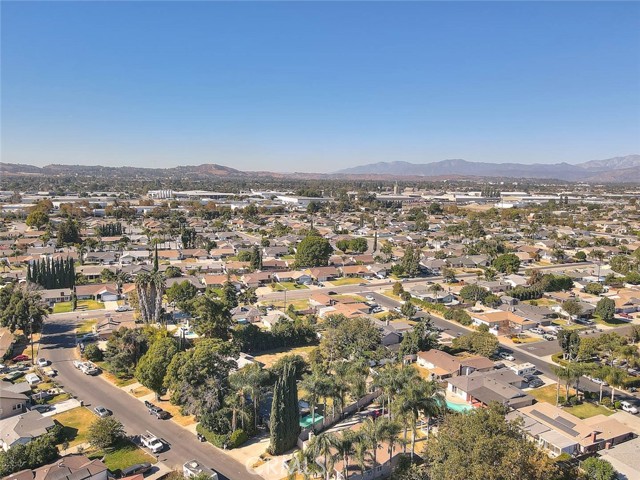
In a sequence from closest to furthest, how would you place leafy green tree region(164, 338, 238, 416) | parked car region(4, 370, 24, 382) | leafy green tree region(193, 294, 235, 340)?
leafy green tree region(164, 338, 238, 416), parked car region(4, 370, 24, 382), leafy green tree region(193, 294, 235, 340)

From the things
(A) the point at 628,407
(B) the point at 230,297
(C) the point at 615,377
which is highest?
(B) the point at 230,297

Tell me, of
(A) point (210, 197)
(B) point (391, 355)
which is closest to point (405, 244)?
(B) point (391, 355)

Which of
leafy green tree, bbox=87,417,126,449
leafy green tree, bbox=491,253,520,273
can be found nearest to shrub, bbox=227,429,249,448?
leafy green tree, bbox=87,417,126,449

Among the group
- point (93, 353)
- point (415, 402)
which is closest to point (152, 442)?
point (415, 402)

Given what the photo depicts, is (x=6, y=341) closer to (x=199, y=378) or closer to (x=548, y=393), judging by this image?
(x=199, y=378)

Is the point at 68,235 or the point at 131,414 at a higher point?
the point at 68,235

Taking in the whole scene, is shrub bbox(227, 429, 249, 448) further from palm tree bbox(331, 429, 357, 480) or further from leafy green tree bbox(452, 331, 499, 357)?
leafy green tree bbox(452, 331, 499, 357)
